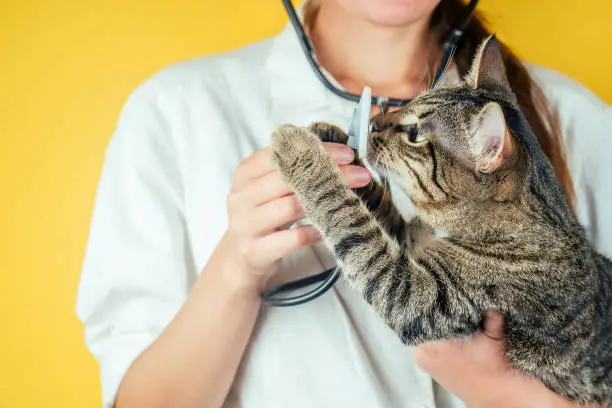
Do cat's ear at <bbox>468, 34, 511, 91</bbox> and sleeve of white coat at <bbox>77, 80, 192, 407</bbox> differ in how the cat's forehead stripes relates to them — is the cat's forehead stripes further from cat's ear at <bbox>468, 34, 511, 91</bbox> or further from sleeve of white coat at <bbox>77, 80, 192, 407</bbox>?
sleeve of white coat at <bbox>77, 80, 192, 407</bbox>

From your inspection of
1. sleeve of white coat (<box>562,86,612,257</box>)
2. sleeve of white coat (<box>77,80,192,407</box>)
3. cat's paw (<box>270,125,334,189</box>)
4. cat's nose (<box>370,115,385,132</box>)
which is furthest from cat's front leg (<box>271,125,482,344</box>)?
sleeve of white coat (<box>562,86,612,257</box>)

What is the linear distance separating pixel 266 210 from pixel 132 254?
0.88 feet

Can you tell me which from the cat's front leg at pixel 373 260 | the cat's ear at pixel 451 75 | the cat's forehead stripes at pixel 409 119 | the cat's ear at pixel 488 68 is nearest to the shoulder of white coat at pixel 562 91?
the cat's ear at pixel 451 75

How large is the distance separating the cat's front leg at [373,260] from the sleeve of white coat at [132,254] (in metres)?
0.23

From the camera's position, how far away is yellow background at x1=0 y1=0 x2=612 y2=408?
1.00 m

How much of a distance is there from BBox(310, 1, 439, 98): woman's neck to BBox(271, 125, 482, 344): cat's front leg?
1.07ft

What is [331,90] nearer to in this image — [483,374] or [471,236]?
[471,236]

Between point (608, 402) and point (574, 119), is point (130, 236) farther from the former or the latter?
point (574, 119)

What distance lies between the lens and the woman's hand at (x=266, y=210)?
0.66 metres

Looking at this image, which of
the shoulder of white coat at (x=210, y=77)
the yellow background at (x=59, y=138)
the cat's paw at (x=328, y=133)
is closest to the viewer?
the cat's paw at (x=328, y=133)

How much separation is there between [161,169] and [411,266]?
0.41 m

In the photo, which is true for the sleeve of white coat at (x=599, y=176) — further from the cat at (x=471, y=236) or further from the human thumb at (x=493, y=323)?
the human thumb at (x=493, y=323)

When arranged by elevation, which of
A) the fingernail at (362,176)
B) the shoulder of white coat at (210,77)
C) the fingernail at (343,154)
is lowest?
the fingernail at (362,176)

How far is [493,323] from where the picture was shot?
689mm
